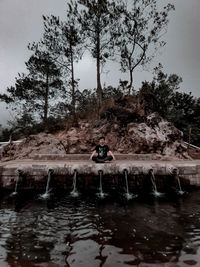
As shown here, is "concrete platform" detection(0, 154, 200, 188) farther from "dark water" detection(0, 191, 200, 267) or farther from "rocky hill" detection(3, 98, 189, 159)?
"rocky hill" detection(3, 98, 189, 159)

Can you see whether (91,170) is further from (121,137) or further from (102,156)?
(121,137)

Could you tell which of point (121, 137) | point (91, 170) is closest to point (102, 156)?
point (91, 170)

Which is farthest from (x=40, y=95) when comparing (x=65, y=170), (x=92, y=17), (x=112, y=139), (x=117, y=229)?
(x=117, y=229)

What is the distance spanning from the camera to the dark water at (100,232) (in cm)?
219

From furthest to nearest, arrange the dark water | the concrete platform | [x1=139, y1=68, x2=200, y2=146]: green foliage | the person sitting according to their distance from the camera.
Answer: [x1=139, y1=68, x2=200, y2=146]: green foliage → the person sitting → the concrete platform → the dark water

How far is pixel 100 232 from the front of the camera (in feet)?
9.72

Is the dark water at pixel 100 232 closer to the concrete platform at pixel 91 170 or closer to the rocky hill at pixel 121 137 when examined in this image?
the concrete platform at pixel 91 170

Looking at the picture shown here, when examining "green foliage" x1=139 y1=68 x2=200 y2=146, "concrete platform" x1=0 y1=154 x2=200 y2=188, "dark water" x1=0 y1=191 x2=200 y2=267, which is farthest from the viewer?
"green foliage" x1=139 y1=68 x2=200 y2=146

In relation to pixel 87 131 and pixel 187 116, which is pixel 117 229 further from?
pixel 187 116

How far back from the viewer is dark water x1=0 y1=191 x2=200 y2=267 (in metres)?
2.19

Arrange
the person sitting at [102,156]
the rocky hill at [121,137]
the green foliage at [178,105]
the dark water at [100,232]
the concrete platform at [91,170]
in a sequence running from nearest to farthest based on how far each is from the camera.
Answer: the dark water at [100,232]
the concrete platform at [91,170]
the person sitting at [102,156]
the rocky hill at [121,137]
the green foliage at [178,105]

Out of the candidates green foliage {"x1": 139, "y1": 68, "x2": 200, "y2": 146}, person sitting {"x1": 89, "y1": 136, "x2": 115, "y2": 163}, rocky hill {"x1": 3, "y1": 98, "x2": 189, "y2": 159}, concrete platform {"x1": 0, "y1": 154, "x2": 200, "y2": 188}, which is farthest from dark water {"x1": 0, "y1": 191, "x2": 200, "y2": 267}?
green foliage {"x1": 139, "y1": 68, "x2": 200, "y2": 146}

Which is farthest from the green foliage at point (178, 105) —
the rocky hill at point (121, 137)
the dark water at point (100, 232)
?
the dark water at point (100, 232)

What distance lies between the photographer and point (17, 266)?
2012mm
